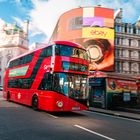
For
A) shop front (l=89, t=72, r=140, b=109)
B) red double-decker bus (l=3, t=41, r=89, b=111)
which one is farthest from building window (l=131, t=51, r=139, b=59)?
red double-decker bus (l=3, t=41, r=89, b=111)

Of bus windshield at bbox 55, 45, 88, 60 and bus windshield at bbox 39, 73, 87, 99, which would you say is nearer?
bus windshield at bbox 39, 73, 87, 99

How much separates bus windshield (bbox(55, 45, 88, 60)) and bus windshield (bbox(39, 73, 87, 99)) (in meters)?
1.30

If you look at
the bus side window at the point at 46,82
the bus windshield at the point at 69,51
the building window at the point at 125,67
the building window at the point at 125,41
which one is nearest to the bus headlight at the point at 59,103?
the bus side window at the point at 46,82

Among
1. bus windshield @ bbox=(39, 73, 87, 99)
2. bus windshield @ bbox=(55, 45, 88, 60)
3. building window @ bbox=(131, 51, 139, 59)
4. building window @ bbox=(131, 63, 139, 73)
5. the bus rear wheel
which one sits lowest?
the bus rear wheel

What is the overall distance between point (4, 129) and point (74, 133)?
2.73m

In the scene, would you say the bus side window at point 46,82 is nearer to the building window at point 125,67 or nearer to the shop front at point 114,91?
the shop front at point 114,91

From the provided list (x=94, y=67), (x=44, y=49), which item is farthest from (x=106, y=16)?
(x=44, y=49)

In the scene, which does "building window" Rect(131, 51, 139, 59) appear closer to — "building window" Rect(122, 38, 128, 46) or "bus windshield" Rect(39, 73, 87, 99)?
"building window" Rect(122, 38, 128, 46)

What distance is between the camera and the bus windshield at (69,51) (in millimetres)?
17344

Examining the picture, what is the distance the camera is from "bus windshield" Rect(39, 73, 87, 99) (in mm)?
16922

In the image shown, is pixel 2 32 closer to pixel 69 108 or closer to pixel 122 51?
pixel 122 51

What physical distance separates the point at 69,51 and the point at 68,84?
6.92 feet

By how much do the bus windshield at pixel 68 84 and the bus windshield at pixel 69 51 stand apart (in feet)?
4.25

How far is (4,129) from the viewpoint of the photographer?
11.0 m
